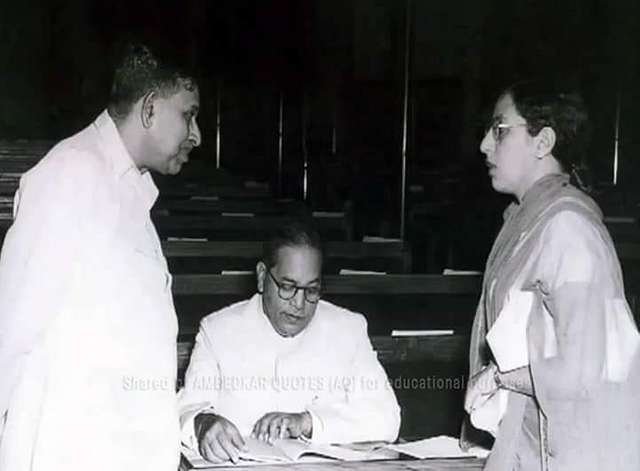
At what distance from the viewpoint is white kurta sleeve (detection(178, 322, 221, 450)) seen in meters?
2.84

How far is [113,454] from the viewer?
209 cm

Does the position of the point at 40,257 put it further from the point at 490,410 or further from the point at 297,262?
the point at 297,262

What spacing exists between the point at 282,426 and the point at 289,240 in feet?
1.81

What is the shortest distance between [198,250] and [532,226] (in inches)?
176

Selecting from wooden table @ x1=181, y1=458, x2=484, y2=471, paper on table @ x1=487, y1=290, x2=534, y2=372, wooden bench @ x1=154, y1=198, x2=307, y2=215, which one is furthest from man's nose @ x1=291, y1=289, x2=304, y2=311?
wooden bench @ x1=154, y1=198, x2=307, y2=215

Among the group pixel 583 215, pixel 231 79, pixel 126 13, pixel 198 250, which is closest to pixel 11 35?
pixel 126 13

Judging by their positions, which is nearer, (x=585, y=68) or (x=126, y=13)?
(x=585, y=68)

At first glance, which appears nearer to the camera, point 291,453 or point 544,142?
point 544,142

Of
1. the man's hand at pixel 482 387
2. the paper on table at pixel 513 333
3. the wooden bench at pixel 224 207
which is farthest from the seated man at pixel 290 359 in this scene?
the wooden bench at pixel 224 207

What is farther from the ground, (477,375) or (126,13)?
(126,13)

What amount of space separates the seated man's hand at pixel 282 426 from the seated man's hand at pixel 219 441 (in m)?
0.13

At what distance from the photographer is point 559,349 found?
2.21 metres

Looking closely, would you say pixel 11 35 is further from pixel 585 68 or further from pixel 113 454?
pixel 113 454

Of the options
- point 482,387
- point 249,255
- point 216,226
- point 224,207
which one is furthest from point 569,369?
point 224,207
